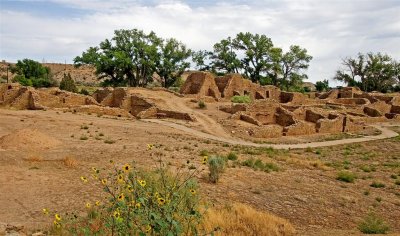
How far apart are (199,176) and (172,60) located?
1513 inches

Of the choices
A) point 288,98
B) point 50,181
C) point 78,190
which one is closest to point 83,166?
point 50,181

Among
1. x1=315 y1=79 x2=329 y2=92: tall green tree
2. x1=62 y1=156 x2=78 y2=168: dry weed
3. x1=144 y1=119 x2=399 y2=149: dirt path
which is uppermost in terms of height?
x1=315 y1=79 x2=329 y2=92: tall green tree

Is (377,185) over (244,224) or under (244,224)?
under

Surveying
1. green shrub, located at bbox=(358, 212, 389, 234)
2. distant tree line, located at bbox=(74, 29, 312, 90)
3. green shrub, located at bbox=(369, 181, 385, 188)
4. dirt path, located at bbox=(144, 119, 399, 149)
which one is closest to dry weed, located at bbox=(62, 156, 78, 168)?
green shrub, located at bbox=(358, 212, 389, 234)

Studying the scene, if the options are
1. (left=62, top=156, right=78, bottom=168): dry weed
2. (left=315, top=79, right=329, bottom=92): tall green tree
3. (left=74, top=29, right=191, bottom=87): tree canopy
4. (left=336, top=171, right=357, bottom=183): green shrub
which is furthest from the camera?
(left=315, top=79, right=329, bottom=92): tall green tree

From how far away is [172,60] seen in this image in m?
48.7

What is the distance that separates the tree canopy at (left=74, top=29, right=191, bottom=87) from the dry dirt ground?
24.4m

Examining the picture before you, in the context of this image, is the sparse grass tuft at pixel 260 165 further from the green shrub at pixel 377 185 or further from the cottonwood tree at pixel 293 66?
the cottonwood tree at pixel 293 66

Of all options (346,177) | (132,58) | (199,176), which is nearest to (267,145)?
(346,177)

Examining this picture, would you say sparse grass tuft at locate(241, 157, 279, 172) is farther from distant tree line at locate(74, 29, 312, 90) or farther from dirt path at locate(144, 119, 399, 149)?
distant tree line at locate(74, 29, 312, 90)

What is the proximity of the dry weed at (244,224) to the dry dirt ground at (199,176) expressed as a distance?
0.98 m

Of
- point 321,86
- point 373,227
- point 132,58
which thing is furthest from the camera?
point 321,86

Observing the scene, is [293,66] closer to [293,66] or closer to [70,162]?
[293,66]

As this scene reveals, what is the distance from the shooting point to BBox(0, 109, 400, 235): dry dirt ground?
8.58 metres
